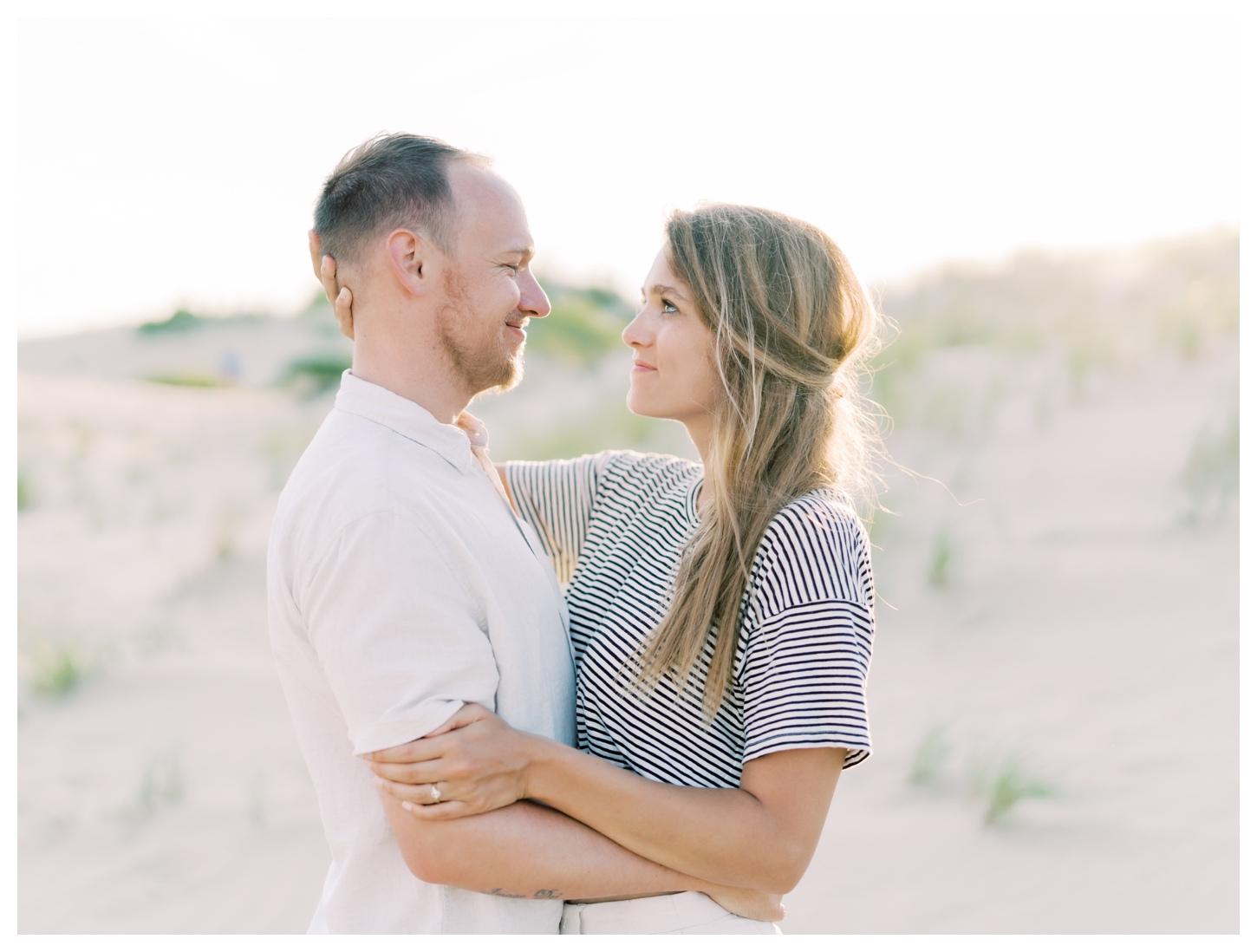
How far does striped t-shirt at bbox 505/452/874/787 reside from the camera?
1.97 metres

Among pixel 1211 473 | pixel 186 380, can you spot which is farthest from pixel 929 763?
pixel 186 380

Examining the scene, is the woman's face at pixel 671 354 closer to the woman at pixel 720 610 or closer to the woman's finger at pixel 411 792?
the woman at pixel 720 610

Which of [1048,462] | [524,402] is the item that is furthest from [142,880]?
[524,402]

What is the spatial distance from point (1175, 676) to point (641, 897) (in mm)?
4643

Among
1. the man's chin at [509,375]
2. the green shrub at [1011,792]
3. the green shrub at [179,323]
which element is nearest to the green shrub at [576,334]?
the green shrub at [1011,792]

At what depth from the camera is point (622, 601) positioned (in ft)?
7.68

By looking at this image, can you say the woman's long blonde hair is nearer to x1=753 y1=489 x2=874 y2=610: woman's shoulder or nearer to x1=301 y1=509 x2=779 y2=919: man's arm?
x1=753 y1=489 x2=874 y2=610: woman's shoulder

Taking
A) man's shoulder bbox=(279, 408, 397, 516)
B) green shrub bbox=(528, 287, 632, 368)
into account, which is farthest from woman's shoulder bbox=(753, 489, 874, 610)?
green shrub bbox=(528, 287, 632, 368)

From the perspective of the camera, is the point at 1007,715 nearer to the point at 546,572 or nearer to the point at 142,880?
the point at 546,572

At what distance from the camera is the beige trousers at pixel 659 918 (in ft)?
6.89

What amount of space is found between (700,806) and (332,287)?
4.96 feet

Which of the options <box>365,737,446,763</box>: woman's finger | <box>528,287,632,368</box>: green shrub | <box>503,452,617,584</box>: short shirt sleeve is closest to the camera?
<box>365,737,446,763</box>: woman's finger

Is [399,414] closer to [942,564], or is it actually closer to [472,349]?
[472,349]

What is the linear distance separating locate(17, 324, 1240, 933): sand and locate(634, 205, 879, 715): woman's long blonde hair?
2698mm
